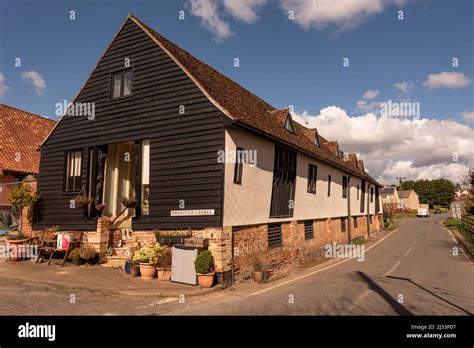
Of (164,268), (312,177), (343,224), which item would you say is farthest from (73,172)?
(343,224)

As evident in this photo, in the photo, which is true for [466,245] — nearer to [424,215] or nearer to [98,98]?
[98,98]

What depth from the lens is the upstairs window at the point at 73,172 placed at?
1552cm

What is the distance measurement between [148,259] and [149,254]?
0.17 meters

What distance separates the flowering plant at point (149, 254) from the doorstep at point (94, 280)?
0.61 meters

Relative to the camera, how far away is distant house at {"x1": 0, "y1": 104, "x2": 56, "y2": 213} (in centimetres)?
2003

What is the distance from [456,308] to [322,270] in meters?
7.23

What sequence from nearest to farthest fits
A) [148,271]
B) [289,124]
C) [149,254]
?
Answer: [148,271] < [149,254] < [289,124]

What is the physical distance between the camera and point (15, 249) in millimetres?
14172

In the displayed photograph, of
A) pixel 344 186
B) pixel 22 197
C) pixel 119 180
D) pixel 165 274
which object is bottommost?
pixel 165 274

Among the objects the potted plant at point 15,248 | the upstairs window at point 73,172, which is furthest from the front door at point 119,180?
the potted plant at point 15,248

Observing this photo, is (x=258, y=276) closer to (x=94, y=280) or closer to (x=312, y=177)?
(x=94, y=280)

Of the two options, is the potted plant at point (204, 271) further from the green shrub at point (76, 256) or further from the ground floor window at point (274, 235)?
the green shrub at point (76, 256)

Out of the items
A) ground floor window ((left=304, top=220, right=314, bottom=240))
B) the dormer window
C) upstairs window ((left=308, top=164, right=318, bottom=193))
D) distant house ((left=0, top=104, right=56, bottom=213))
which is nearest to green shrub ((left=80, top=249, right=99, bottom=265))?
distant house ((left=0, top=104, right=56, bottom=213))
